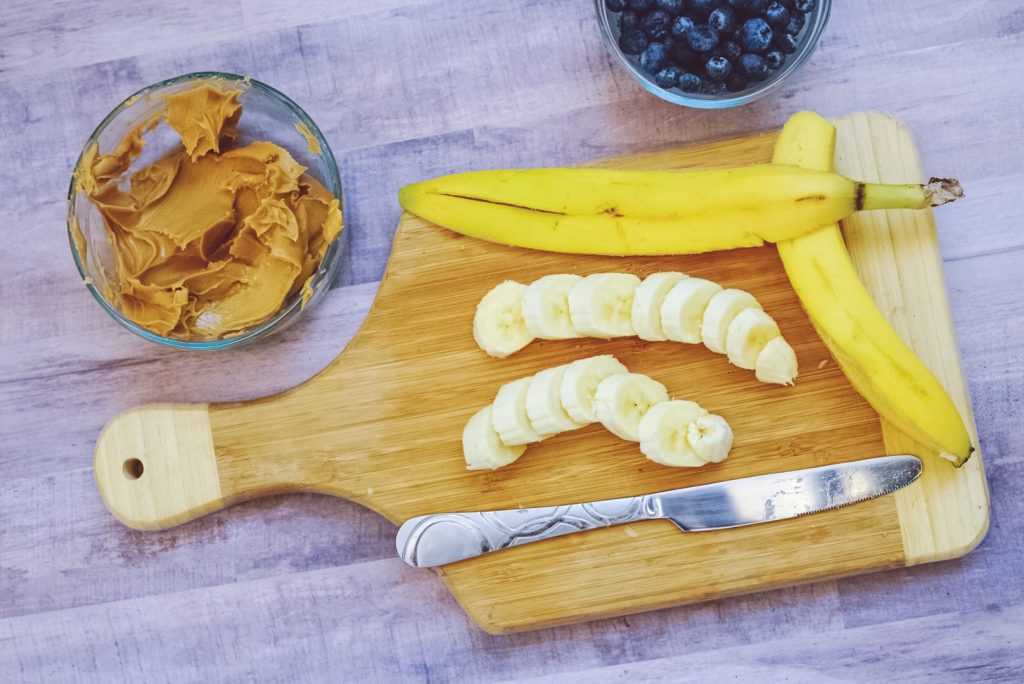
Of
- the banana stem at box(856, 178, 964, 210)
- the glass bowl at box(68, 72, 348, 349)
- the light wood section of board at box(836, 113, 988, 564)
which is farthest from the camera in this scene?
the glass bowl at box(68, 72, 348, 349)

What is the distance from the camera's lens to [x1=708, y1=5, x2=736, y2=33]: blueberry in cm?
182

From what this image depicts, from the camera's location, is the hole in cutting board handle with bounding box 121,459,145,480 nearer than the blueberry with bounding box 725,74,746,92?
No

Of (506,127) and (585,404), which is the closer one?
(585,404)

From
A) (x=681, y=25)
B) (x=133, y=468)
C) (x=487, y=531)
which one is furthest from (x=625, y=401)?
(x=133, y=468)

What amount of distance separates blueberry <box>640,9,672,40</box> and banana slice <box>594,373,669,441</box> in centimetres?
73

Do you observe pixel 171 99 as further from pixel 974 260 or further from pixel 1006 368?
pixel 1006 368

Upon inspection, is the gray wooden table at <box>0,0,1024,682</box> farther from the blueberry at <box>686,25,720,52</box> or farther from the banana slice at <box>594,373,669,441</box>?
the banana slice at <box>594,373,669,441</box>

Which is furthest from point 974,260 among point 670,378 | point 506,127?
point 506,127

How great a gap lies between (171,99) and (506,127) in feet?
2.55

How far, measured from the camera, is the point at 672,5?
1848 mm

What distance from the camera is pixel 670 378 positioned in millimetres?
1979

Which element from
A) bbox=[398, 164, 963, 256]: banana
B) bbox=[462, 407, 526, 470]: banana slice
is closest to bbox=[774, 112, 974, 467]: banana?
bbox=[398, 164, 963, 256]: banana

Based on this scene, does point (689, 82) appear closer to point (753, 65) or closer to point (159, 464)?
point (753, 65)

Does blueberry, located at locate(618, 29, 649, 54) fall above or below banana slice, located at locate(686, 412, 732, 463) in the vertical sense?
above
